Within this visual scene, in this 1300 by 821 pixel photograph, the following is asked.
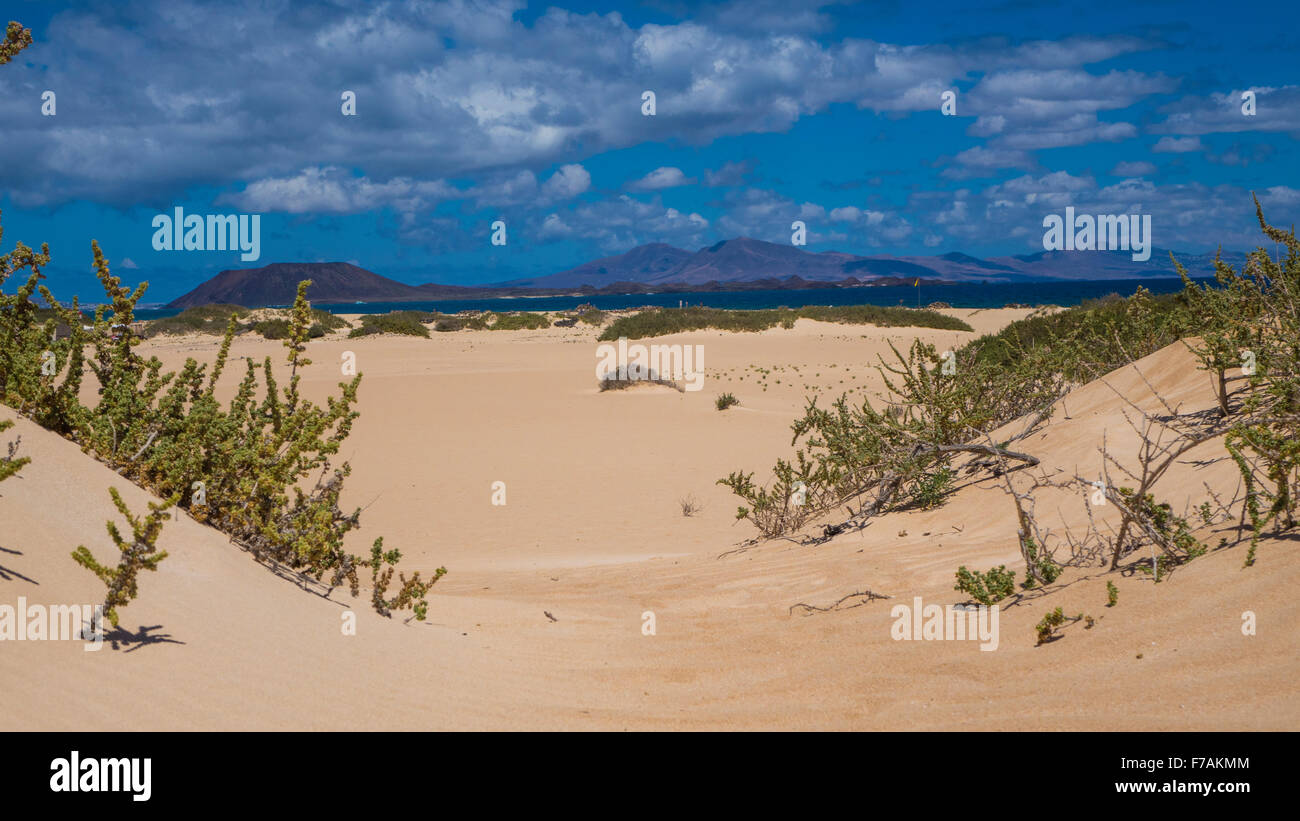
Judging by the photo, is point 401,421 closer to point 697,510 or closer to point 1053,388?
point 697,510

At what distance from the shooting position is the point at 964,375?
8406 millimetres

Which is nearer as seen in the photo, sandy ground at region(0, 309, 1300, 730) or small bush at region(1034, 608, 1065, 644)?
sandy ground at region(0, 309, 1300, 730)

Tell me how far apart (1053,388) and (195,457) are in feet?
29.1

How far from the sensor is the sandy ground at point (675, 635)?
314 cm

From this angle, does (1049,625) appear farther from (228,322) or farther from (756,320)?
(228,322)

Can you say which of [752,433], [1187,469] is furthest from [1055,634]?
[752,433]

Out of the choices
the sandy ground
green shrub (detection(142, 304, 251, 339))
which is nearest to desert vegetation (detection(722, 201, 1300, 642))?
the sandy ground

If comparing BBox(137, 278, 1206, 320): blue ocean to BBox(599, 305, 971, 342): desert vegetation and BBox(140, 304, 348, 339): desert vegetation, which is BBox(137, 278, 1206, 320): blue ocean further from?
BBox(599, 305, 971, 342): desert vegetation

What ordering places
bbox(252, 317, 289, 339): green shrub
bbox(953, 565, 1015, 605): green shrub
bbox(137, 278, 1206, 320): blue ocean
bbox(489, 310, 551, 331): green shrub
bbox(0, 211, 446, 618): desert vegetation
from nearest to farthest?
1. bbox(953, 565, 1015, 605): green shrub
2. bbox(0, 211, 446, 618): desert vegetation
3. bbox(252, 317, 289, 339): green shrub
4. bbox(489, 310, 551, 331): green shrub
5. bbox(137, 278, 1206, 320): blue ocean

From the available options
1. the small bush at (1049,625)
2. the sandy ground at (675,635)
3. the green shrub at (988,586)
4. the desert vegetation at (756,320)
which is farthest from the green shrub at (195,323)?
the small bush at (1049,625)

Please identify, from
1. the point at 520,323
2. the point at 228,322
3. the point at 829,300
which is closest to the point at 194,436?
the point at 228,322

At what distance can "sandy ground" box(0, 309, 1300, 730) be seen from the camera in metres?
3.14

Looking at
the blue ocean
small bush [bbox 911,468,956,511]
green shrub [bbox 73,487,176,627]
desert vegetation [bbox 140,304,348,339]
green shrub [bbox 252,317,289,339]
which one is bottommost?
green shrub [bbox 73,487,176,627]
